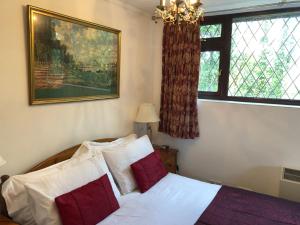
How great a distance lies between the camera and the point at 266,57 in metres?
2.67

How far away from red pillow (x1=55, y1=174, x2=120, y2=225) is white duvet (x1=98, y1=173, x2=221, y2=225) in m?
0.08

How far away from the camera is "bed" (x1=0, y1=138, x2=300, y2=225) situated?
5.77 feet

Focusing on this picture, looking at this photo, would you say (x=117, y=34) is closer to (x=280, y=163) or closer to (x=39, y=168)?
(x=39, y=168)

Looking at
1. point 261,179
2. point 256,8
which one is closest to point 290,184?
point 261,179

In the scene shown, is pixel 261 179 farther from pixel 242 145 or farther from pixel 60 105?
pixel 60 105

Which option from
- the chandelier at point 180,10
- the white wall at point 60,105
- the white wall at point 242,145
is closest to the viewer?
the chandelier at point 180,10

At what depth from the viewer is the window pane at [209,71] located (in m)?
2.93

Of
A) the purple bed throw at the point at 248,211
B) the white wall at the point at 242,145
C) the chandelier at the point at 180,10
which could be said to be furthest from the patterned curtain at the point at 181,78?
the chandelier at the point at 180,10

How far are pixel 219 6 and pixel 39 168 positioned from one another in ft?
8.00

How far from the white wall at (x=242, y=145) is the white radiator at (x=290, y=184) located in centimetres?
8

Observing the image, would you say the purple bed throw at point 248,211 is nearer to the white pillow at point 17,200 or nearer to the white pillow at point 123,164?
the white pillow at point 123,164

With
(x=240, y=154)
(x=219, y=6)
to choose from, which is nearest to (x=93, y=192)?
(x=240, y=154)

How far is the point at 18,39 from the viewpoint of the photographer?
1.74m

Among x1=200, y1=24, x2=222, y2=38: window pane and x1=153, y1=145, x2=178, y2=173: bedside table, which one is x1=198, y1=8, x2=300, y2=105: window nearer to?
x1=200, y1=24, x2=222, y2=38: window pane
